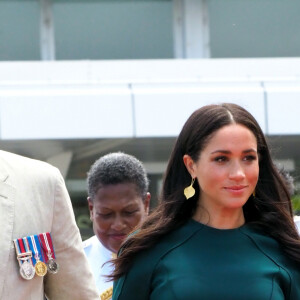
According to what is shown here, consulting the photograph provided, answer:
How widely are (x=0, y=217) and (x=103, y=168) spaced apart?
61.0 inches

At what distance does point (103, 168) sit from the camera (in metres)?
5.05

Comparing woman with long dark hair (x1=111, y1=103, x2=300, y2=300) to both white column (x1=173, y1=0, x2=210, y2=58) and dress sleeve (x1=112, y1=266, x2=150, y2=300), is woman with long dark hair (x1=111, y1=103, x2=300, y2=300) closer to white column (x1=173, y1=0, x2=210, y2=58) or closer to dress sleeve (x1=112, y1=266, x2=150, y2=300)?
dress sleeve (x1=112, y1=266, x2=150, y2=300)

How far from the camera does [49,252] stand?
12.0 ft

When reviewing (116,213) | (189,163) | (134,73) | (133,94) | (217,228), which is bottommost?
(116,213)

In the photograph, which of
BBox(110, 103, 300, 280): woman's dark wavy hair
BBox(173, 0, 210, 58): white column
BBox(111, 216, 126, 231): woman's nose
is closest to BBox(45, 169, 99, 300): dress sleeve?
BBox(110, 103, 300, 280): woman's dark wavy hair

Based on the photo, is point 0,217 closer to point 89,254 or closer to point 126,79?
point 89,254

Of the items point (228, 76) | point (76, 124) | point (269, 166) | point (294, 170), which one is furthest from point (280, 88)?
point (269, 166)

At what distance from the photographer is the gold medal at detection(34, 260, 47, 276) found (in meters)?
3.59

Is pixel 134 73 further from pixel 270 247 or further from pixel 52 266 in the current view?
pixel 270 247

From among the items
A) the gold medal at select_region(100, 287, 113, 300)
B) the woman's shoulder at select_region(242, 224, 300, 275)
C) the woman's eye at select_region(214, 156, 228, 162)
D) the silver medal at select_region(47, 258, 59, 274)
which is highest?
the woman's eye at select_region(214, 156, 228, 162)

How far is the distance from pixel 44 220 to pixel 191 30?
10.3m

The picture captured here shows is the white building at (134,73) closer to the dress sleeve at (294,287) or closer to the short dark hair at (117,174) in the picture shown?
the short dark hair at (117,174)

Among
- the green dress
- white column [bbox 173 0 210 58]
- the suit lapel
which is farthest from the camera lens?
white column [bbox 173 0 210 58]

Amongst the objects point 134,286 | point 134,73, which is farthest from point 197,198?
point 134,73
